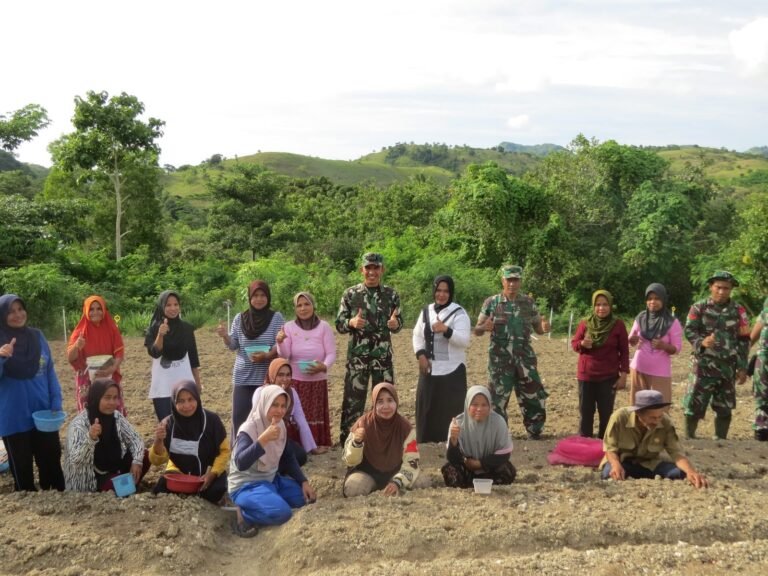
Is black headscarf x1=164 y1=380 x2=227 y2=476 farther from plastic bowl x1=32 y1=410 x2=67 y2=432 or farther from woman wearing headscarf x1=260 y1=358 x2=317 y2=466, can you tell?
plastic bowl x1=32 y1=410 x2=67 y2=432

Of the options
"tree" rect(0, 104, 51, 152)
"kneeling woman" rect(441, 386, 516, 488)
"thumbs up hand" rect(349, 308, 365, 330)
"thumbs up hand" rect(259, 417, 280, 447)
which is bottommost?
"kneeling woman" rect(441, 386, 516, 488)

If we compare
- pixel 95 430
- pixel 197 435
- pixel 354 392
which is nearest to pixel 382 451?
pixel 354 392

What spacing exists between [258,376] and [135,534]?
1.70 meters

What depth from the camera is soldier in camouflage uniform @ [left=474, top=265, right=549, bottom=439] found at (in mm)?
5805

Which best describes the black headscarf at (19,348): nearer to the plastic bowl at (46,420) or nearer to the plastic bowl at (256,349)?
the plastic bowl at (46,420)

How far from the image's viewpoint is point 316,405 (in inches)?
226

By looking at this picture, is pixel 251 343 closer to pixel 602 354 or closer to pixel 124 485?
pixel 124 485

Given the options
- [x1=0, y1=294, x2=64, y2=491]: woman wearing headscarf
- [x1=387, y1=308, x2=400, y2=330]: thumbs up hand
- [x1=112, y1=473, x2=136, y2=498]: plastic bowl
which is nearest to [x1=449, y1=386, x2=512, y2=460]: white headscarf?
[x1=387, y1=308, x2=400, y2=330]: thumbs up hand

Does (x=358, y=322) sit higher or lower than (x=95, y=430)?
higher

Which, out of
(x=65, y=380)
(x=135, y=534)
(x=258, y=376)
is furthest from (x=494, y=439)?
(x=65, y=380)

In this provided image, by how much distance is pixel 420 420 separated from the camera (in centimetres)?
589

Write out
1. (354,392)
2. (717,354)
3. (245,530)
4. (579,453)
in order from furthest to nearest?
(717,354)
(354,392)
(579,453)
(245,530)

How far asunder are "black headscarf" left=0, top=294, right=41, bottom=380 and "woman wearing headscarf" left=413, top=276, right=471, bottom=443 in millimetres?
2857

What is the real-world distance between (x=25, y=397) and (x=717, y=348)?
18.2ft
